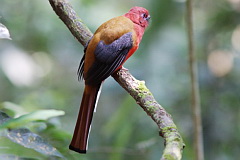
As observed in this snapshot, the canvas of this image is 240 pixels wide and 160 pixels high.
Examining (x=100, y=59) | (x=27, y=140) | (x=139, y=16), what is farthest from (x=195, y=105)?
(x=27, y=140)

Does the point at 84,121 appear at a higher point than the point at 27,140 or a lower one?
higher

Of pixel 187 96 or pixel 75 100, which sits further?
pixel 75 100

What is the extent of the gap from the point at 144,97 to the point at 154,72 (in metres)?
1.46

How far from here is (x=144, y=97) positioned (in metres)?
1.91

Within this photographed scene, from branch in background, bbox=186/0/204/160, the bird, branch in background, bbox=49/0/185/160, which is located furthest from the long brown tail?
branch in background, bbox=186/0/204/160

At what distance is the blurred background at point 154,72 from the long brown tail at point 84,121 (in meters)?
0.74

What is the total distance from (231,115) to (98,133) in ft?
3.85

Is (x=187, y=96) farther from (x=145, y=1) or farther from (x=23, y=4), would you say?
(x=23, y=4)

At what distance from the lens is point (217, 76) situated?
3400 mm

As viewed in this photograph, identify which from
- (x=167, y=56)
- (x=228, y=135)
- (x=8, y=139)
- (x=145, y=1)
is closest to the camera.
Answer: (x=8, y=139)

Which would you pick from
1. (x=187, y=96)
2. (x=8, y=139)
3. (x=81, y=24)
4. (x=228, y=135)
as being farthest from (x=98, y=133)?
(x=8, y=139)

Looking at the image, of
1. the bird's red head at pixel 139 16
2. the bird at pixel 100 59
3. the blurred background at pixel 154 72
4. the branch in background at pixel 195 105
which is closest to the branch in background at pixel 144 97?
the bird at pixel 100 59

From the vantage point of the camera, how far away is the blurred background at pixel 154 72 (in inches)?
126

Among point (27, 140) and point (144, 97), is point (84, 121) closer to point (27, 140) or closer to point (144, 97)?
point (144, 97)
